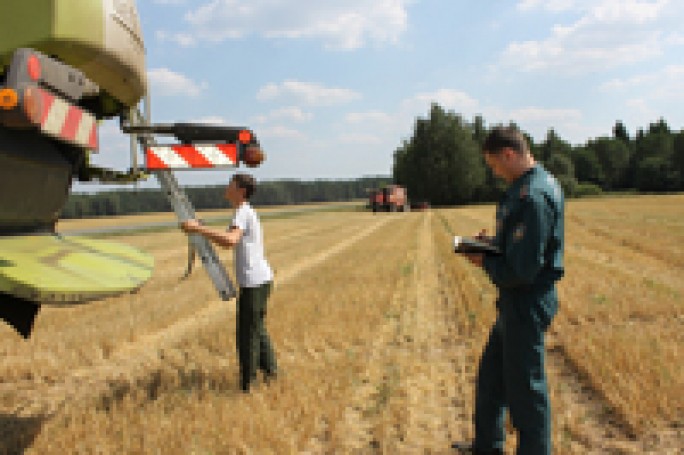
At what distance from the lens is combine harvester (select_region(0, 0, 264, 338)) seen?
198cm

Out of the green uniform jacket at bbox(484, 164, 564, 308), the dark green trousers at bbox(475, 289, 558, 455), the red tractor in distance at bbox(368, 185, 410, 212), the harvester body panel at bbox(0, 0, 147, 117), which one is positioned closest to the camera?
the harvester body panel at bbox(0, 0, 147, 117)

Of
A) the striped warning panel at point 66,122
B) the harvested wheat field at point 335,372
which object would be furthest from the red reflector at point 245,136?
the harvested wheat field at point 335,372

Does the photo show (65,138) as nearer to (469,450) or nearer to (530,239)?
(530,239)

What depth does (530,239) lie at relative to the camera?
2.54 metres

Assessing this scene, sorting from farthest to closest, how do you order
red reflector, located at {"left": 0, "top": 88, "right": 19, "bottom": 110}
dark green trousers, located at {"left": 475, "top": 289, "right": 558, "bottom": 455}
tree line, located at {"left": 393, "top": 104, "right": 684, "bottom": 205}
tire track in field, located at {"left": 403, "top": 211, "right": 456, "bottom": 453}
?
tree line, located at {"left": 393, "top": 104, "right": 684, "bottom": 205} → tire track in field, located at {"left": 403, "top": 211, "right": 456, "bottom": 453} → dark green trousers, located at {"left": 475, "top": 289, "right": 558, "bottom": 455} → red reflector, located at {"left": 0, "top": 88, "right": 19, "bottom": 110}

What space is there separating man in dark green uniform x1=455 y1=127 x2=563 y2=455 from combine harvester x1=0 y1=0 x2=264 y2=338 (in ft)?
5.15

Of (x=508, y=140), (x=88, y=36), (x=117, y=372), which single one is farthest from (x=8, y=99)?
(x=117, y=372)

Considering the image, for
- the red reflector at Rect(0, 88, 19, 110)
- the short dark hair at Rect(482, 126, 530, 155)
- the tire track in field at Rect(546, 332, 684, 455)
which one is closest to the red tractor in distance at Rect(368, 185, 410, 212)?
the tire track in field at Rect(546, 332, 684, 455)

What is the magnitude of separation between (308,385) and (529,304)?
2359 mm

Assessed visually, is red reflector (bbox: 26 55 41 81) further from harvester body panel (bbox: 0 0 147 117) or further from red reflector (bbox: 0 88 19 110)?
harvester body panel (bbox: 0 0 147 117)

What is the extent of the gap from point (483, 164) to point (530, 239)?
235 ft

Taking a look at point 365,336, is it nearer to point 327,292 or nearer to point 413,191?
point 327,292

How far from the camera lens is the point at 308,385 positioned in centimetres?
437

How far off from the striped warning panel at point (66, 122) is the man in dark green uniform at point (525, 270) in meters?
2.12
